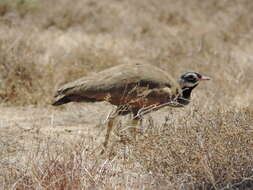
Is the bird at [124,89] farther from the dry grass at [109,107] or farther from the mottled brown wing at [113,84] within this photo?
the dry grass at [109,107]

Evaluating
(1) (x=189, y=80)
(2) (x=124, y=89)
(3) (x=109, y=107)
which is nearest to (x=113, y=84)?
(2) (x=124, y=89)

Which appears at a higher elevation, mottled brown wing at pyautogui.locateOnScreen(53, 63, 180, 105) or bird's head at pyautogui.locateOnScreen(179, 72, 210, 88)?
bird's head at pyautogui.locateOnScreen(179, 72, 210, 88)

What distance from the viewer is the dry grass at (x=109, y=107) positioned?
3359 mm

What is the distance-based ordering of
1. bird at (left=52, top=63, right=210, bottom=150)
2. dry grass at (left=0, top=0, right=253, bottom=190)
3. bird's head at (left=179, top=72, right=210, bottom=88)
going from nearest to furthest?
dry grass at (left=0, top=0, right=253, bottom=190)
bird at (left=52, top=63, right=210, bottom=150)
bird's head at (left=179, top=72, right=210, bottom=88)

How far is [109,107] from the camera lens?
20.0 ft

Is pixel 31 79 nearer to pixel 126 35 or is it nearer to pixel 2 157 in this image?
pixel 2 157

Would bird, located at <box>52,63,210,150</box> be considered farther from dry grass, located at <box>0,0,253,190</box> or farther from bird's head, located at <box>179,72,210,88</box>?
bird's head, located at <box>179,72,210,88</box>

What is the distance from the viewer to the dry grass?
336 cm

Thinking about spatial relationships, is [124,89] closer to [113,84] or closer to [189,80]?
[113,84]

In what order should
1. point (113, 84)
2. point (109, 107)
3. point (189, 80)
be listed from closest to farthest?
point (113, 84) < point (189, 80) < point (109, 107)

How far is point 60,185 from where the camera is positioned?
3.16 m

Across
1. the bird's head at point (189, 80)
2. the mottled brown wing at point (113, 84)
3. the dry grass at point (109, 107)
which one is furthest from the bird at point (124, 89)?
the bird's head at point (189, 80)

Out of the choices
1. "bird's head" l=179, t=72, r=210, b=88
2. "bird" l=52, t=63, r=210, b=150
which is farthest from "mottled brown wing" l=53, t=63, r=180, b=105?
"bird's head" l=179, t=72, r=210, b=88

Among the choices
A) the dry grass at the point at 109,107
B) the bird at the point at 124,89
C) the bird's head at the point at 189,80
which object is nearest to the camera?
the dry grass at the point at 109,107
